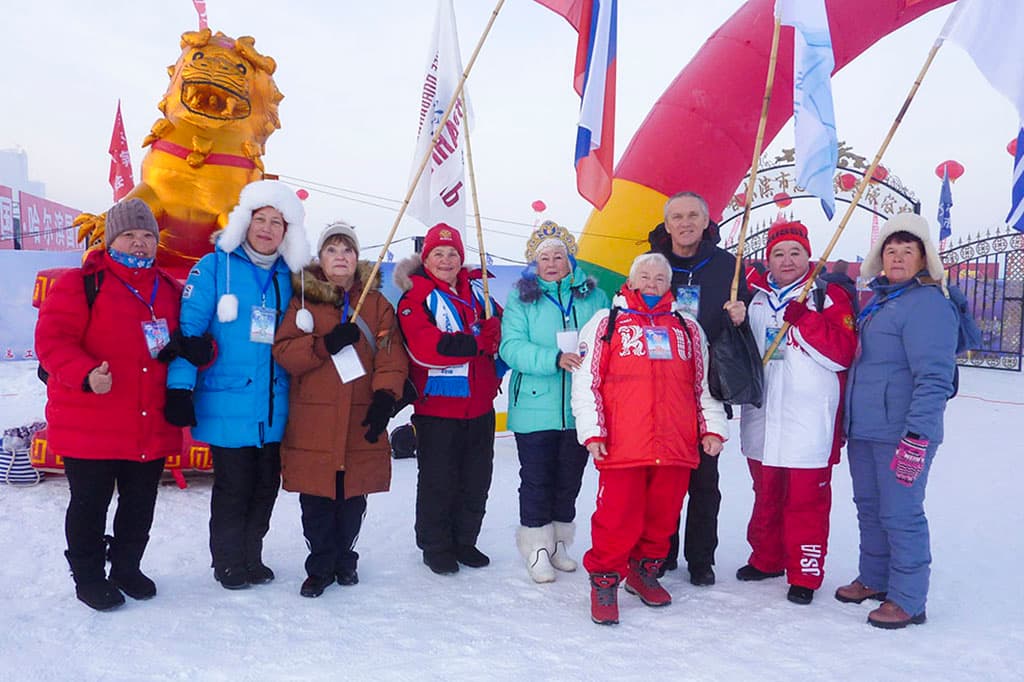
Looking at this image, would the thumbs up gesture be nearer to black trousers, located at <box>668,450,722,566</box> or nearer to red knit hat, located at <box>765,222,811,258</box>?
black trousers, located at <box>668,450,722,566</box>

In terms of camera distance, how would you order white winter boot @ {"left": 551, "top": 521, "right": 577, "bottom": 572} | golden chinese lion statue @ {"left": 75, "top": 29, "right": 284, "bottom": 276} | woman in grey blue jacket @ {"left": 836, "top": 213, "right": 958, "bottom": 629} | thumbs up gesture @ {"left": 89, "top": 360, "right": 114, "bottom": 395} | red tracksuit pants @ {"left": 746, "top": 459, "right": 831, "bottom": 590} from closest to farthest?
thumbs up gesture @ {"left": 89, "top": 360, "right": 114, "bottom": 395} < woman in grey blue jacket @ {"left": 836, "top": 213, "right": 958, "bottom": 629} < red tracksuit pants @ {"left": 746, "top": 459, "right": 831, "bottom": 590} < white winter boot @ {"left": 551, "top": 521, "right": 577, "bottom": 572} < golden chinese lion statue @ {"left": 75, "top": 29, "right": 284, "bottom": 276}

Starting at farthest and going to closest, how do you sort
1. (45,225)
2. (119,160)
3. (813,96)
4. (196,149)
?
(45,225)
(119,160)
(196,149)
(813,96)

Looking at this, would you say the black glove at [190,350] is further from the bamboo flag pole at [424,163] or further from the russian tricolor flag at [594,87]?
the russian tricolor flag at [594,87]

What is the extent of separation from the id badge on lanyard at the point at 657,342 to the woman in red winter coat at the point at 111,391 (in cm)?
197

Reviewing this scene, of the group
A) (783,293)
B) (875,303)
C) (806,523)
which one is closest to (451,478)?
(806,523)

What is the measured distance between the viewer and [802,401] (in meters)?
2.98

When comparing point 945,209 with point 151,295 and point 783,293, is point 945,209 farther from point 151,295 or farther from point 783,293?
point 151,295

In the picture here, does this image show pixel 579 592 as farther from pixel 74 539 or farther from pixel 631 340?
pixel 74 539

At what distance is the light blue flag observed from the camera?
298 cm

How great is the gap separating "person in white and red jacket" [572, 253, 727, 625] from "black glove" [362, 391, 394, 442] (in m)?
0.81

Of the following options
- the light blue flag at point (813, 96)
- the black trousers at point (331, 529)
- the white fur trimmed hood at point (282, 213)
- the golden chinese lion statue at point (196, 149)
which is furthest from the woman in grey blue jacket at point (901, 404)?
the golden chinese lion statue at point (196, 149)

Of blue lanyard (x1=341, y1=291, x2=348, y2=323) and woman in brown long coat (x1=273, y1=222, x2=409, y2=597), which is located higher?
blue lanyard (x1=341, y1=291, x2=348, y2=323)

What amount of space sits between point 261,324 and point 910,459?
265 centimetres

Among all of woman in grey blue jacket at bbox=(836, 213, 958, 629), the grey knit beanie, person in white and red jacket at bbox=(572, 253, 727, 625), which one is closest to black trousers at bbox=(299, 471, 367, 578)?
person in white and red jacket at bbox=(572, 253, 727, 625)
